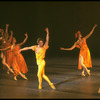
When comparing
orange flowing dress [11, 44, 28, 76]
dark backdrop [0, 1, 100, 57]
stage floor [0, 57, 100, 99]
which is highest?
dark backdrop [0, 1, 100, 57]

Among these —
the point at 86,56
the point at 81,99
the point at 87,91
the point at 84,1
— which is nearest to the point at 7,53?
Answer: the point at 86,56

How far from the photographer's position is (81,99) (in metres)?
5.71

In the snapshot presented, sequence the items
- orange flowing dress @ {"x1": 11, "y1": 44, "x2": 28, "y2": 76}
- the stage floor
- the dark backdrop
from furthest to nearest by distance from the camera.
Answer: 1. the dark backdrop
2. orange flowing dress @ {"x1": 11, "y1": 44, "x2": 28, "y2": 76}
3. the stage floor

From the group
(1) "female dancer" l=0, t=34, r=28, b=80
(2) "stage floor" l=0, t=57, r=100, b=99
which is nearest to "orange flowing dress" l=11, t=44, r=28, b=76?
(1) "female dancer" l=0, t=34, r=28, b=80

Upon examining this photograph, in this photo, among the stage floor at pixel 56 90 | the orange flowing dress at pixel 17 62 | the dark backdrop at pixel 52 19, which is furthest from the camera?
the dark backdrop at pixel 52 19

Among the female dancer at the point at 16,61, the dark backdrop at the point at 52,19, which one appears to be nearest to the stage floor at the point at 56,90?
the female dancer at the point at 16,61

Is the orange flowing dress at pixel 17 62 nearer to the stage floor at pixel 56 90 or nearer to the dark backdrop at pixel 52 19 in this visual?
the stage floor at pixel 56 90

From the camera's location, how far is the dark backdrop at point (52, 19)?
1800 cm

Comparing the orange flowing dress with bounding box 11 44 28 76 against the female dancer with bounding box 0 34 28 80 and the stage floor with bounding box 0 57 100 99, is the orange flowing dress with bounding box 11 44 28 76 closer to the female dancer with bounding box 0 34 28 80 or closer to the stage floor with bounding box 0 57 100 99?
the female dancer with bounding box 0 34 28 80

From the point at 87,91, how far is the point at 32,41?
12918 mm

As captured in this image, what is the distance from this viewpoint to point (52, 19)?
1875cm

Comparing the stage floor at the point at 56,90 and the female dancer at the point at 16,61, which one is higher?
the female dancer at the point at 16,61

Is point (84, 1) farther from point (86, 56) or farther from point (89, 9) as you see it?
point (86, 56)

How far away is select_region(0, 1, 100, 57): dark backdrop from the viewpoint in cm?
1800
